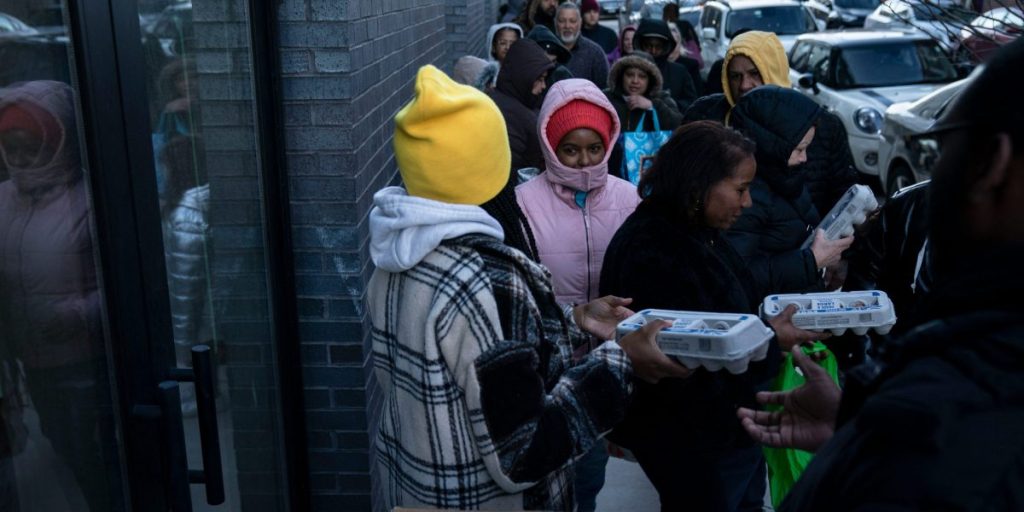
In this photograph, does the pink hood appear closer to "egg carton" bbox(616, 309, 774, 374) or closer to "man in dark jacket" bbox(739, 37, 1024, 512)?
"egg carton" bbox(616, 309, 774, 374)

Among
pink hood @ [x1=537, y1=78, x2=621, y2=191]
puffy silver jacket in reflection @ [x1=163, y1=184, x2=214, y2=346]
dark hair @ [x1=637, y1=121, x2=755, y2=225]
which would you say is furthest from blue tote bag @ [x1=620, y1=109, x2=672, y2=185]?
puffy silver jacket in reflection @ [x1=163, y1=184, x2=214, y2=346]

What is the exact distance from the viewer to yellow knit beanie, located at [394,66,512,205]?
246 centimetres

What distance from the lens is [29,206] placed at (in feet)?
7.21

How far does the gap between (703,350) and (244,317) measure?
1.63m

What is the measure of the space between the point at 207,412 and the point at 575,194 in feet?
6.48

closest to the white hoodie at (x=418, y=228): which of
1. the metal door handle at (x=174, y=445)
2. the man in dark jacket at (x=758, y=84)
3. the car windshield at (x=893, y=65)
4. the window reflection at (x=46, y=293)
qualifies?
the metal door handle at (x=174, y=445)

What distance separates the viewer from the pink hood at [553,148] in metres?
4.12

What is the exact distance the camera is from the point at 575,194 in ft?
13.7

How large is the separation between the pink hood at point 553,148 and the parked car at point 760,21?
1461 cm

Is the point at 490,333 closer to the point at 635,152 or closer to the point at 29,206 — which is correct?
the point at 29,206

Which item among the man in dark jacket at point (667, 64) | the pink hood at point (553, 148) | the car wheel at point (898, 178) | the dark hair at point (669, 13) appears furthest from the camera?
the dark hair at point (669, 13)

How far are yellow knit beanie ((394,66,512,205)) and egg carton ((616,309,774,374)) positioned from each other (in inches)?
25.8

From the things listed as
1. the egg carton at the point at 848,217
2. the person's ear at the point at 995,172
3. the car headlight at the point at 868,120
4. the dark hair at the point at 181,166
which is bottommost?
the car headlight at the point at 868,120

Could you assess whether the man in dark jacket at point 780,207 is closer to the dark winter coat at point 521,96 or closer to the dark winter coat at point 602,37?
the dark winter coat at point 521,96
